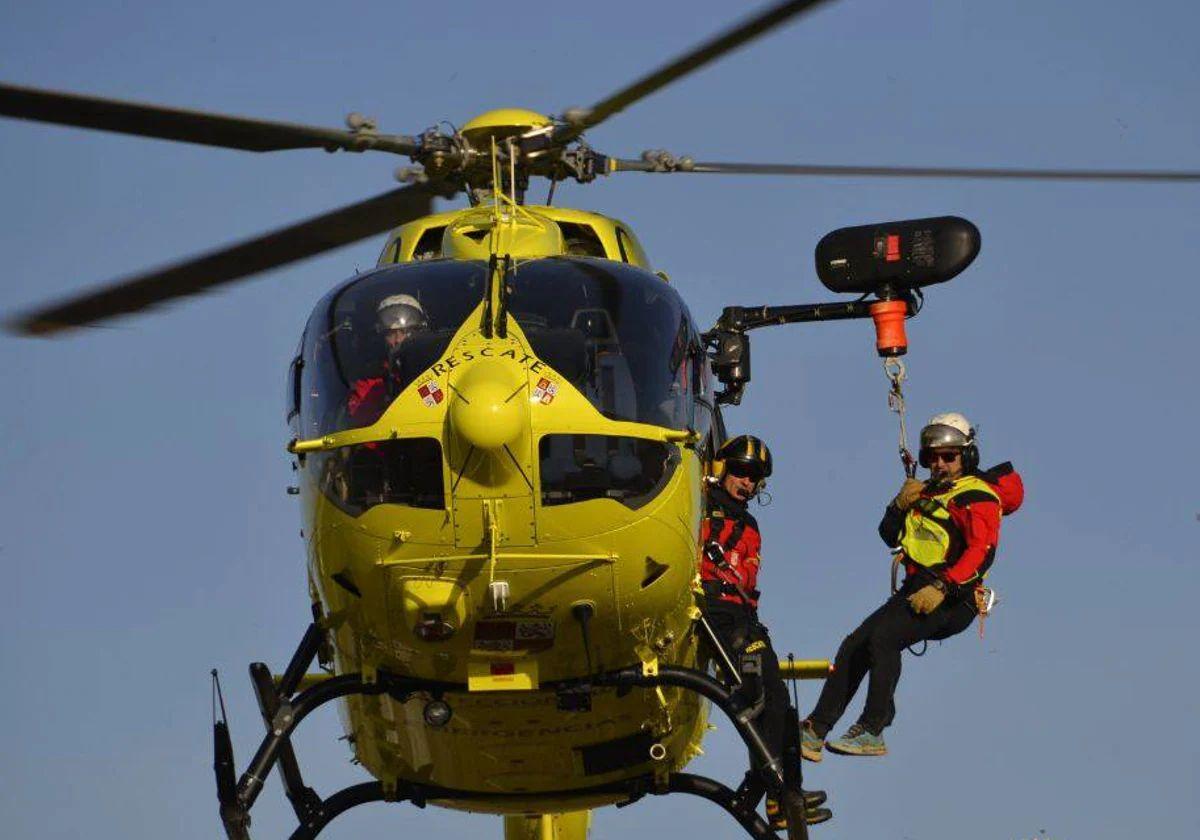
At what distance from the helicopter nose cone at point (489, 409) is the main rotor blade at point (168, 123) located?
218cm

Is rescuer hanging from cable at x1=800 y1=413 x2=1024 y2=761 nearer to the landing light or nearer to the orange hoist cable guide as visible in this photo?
the orange hoist cable guide

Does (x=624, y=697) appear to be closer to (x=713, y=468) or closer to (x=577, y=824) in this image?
(x=713, y=468)

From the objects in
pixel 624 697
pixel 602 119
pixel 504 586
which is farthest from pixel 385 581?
pixel 602 119

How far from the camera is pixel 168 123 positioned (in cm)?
1491

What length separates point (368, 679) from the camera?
51.5 feet

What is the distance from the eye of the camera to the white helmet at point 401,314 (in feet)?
50.2

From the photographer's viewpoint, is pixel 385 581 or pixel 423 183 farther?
pixel 423 183

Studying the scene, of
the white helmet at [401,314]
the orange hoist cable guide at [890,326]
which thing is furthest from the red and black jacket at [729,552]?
the white helmet at [401,314]

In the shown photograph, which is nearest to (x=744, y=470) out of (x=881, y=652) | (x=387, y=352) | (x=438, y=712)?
(x=881, y=652)

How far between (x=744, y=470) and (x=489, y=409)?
144 inches

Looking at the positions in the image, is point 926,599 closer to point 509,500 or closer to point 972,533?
point 972,533

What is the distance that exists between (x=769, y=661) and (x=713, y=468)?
4.76 feet

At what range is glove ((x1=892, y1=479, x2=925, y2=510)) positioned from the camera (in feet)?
56.2

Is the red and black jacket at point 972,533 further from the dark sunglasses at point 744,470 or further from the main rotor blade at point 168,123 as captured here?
the main rotor blade at point 168,123
